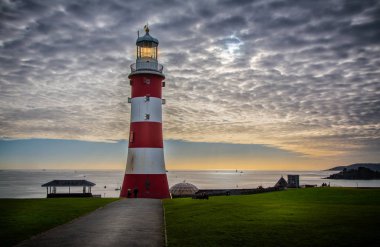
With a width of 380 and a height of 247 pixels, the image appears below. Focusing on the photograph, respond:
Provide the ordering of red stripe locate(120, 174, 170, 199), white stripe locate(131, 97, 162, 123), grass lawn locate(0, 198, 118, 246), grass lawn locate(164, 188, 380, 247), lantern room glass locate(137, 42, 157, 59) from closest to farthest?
grass lawn locate(164, 188, 380, 247) < grass lawn locate(0, 198, 118, 246) < red stripe locate(120, 174, 170, 199) < white stripe locate(131, 97, 162, 123) < lantern room glass locate(137, 42, 157, 59)

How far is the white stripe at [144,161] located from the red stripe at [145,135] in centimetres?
41

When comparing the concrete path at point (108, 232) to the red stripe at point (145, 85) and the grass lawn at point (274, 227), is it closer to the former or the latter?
the grass lawn at point (274, 227)

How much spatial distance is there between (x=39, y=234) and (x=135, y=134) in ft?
57.3

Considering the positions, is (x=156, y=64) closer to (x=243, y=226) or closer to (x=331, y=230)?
(x=243, y=226)

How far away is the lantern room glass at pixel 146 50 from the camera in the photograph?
3167 cm

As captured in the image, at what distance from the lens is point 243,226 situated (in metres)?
14.0

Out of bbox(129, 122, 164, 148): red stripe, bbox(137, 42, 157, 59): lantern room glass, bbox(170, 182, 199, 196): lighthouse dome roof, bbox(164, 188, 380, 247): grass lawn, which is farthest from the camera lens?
bbox(170, 182, 199, 196): lighthouse dome roof

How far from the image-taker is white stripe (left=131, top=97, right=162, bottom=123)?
98.7ft

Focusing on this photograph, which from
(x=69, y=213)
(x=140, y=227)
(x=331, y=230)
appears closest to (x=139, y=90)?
(x=69, y=213)

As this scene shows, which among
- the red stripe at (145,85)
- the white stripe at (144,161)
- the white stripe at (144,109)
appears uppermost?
the red stripe at (145,85)

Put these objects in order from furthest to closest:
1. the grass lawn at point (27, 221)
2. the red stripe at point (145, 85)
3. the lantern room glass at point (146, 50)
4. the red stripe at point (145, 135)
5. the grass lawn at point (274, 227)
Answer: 1. the lantern room glass at point (146, 50)
2. the red stripe at point (145, 85)
3. the red stripe at point (145, 135)
4. the grass lawn at point (27, 221)
5. the grass lawn at point (274, 227)

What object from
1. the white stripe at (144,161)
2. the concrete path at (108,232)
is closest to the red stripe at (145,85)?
the white stripe at (144,161)

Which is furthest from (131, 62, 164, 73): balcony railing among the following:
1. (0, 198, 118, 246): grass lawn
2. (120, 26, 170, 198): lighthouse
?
(0, 198, 118, 246): grass lawn

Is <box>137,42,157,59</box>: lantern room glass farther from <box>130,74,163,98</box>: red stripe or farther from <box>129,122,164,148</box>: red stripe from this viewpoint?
<box>129,122,164,148</box>: red stripe
